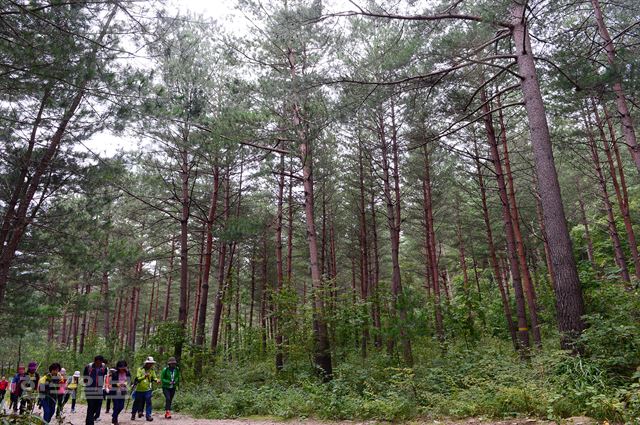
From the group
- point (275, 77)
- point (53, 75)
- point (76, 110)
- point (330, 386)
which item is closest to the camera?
point (53, 75)

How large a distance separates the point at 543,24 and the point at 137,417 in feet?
45.8

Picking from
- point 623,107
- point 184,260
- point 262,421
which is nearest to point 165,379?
point 262,421

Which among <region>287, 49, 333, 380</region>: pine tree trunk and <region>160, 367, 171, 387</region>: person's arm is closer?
<region>160, 367, 171, 387</region>: person's arm

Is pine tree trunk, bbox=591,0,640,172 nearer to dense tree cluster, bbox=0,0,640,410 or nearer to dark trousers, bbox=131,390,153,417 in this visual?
dense tree cluster, bbox=0,0,640,410

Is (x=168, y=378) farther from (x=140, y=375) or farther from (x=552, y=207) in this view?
(x=552, y=207)

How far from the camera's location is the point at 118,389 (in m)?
8.96

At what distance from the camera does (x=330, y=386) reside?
383 inches

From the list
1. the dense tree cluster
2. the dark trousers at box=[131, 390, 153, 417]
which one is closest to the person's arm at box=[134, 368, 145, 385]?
the dark trousers at box=[131, 390, 153, 417]

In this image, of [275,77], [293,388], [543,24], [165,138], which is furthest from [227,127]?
[543,24]

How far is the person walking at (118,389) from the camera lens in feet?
28.7

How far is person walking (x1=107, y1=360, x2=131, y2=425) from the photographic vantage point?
8.73 metres

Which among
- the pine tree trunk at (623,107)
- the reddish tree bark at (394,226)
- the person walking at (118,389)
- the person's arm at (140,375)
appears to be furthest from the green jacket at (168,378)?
the pine tree trunk at (623,107)

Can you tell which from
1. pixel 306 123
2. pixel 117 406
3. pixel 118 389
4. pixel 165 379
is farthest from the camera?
pixel 306 123

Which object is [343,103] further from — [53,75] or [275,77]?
[53,75]
